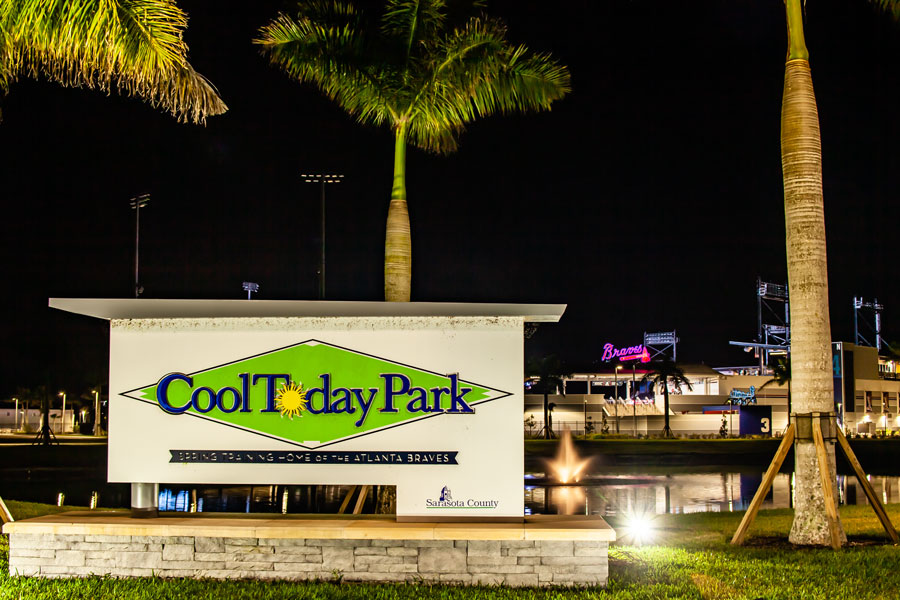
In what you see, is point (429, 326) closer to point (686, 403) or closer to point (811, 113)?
point (811, 113)

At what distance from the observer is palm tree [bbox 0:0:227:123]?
1097 centimetres

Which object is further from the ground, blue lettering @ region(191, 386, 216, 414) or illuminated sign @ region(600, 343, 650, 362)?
illuminated sign @ region(600, 343, 650, 362)

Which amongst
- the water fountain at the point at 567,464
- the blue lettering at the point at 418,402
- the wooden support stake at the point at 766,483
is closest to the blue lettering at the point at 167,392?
the blue lettering at the point at 418,402

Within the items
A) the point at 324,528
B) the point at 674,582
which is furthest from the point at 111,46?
the point at 674,582

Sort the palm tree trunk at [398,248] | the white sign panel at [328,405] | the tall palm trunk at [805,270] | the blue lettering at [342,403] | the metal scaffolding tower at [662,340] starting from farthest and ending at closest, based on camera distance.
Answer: the metal scaffolding tower at [662,340], the palm tree trunk at [398,248], the tall palm trunk at [805,270], the blue lettering at [342,403], the white sign panel at [328,405]

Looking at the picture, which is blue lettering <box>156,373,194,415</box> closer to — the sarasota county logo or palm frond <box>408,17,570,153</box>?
the sarasota county logo

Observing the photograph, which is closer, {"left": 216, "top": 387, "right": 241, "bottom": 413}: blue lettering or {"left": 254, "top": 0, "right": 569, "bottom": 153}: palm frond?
{"left": 216, "top": 387, "right": 241, "bottom": 413}: blue lettering

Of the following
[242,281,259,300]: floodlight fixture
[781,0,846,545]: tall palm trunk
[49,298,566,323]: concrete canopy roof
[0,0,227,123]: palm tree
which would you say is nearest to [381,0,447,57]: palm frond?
[0,0,227,123]: palm tree

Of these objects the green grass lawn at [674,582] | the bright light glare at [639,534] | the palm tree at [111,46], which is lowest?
the bright light glare at [639,534]

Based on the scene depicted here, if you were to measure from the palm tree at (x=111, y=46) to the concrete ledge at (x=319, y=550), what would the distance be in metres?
5.73

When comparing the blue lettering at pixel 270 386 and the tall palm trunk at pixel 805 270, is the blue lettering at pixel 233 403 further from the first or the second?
the tall palm trunk at pixel 805 270

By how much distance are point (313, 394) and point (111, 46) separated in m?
5.44

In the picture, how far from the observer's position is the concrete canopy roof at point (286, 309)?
8.92 metres

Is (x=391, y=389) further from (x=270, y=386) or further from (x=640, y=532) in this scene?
(x=640, y=532)
